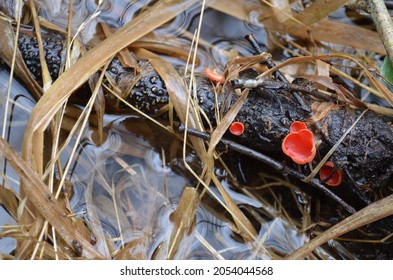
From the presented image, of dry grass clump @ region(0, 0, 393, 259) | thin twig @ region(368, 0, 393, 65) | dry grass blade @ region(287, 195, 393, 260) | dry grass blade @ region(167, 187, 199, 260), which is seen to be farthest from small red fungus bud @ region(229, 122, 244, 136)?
thin twig @ region(368, 0, 393, 65)

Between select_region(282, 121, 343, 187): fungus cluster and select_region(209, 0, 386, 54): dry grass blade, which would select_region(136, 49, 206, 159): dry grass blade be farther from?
select_region(209, 0, 386, 54): dry grass blade

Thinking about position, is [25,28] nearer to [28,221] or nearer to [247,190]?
[28,221]

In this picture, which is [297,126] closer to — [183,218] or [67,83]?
[183,218]

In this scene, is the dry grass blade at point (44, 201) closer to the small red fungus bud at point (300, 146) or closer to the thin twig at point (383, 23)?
the small red fungus bud at point (300, 146)

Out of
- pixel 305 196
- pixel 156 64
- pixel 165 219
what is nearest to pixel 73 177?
pixel 165 219

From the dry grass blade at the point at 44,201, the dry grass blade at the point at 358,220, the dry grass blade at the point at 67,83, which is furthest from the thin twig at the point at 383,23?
the dry grass blade at the point at 44,201

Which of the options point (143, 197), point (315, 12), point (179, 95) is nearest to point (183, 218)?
point (143, 197)
